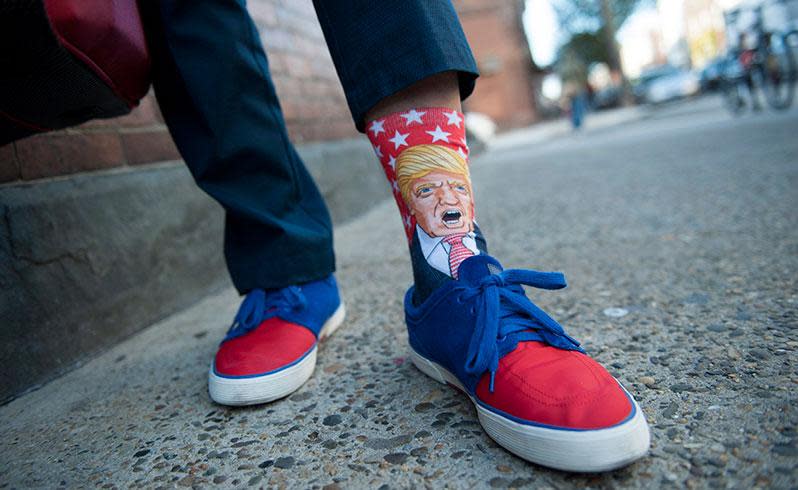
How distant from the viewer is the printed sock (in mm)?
823

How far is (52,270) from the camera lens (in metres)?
1.21

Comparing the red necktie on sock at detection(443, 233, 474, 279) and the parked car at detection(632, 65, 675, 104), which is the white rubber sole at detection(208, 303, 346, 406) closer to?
the red necktie on sock at detection(443, 233, 474, 279)

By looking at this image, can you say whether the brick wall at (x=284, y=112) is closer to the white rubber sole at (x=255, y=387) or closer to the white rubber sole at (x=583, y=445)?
the white rubber sole at (x=255, y=387)

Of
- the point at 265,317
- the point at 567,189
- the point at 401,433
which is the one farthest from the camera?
the point at 567,189

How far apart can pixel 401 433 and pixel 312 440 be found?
130 millimetres

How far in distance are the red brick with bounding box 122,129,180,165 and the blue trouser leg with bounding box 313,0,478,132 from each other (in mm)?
962

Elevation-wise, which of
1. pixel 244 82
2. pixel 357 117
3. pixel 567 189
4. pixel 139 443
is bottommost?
pixel 567 189

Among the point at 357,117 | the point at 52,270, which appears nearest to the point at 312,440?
the point at 357,117

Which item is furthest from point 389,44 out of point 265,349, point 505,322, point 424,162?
point 265,349

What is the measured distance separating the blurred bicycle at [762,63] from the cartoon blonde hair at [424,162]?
5.05m

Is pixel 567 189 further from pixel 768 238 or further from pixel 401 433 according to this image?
pixel 401 433

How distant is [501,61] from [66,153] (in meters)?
17.4

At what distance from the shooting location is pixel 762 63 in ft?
16.6

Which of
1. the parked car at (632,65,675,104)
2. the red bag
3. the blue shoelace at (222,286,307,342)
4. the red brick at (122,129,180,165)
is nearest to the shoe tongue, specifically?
the blue shoelace at (222,286,307,342)
